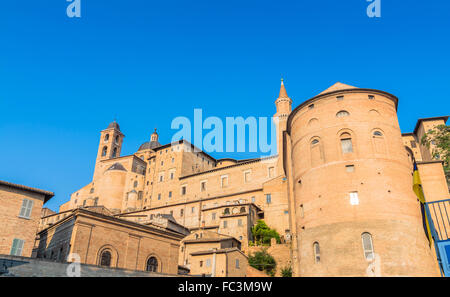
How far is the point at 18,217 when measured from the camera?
23125mm

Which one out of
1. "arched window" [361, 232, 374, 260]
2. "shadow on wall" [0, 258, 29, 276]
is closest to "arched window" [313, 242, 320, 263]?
"arched window" [361, 232, 374, 260]

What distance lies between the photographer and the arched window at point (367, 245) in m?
23.5

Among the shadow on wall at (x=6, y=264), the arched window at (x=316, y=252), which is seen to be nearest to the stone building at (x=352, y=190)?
the arched window at (x=316, y=252)

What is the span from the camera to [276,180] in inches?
1970

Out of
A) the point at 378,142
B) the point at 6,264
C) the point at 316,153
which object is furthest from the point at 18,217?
the point at 378,142

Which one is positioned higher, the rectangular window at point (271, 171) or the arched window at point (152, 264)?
the rectangular window at point (271, 171)

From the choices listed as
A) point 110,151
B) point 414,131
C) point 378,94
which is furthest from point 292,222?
point 110,151

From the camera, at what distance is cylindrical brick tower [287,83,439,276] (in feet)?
77.7

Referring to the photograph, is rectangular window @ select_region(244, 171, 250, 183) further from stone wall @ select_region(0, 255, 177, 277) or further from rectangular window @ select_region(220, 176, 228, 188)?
stone wall @ select_region(0, 255, 177, 277)

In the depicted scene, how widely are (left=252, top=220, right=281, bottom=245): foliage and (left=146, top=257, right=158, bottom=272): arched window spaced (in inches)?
701

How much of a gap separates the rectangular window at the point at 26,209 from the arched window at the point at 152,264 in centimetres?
892

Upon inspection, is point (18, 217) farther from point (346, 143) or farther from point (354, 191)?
point (346, 143)

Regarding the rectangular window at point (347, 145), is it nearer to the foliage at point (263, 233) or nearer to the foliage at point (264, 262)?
the foliage at point (264, 262)

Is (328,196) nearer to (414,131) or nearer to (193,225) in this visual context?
(193,225)
